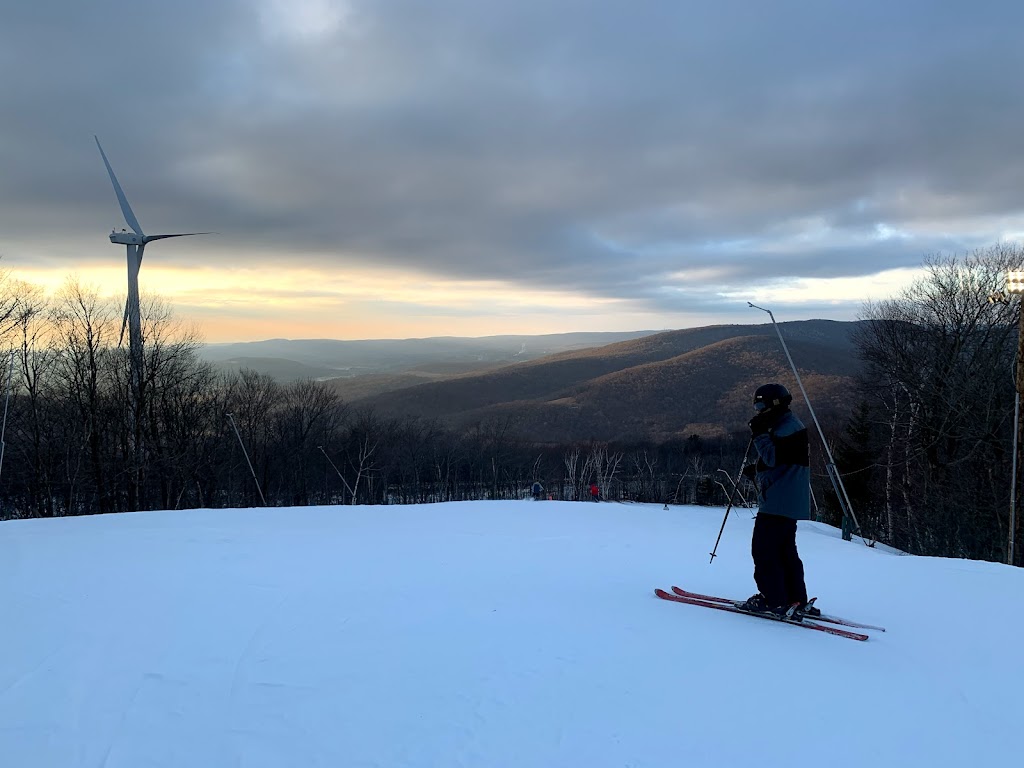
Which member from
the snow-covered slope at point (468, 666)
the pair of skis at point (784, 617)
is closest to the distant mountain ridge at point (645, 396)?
the pair of skis at point (784, 617)

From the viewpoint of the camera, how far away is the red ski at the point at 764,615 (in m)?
4.91

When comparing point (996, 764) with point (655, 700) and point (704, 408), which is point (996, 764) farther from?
point (704, 408)

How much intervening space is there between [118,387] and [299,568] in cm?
3439

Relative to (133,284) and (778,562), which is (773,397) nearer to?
(778,562)

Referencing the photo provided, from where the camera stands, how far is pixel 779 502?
534 cm

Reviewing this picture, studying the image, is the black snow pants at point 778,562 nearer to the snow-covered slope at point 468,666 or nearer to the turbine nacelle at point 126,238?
the snow-covered slope at point 468,666

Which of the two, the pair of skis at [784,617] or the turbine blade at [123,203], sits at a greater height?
the turbine blade at [123,203]

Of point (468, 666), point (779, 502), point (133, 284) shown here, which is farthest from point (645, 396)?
point (468, 666)

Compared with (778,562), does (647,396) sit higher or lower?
lower

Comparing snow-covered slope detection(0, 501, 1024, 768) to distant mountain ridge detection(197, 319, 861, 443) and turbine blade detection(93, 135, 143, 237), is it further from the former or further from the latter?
distant mountain ridge detection(197, 319, 861, 443)

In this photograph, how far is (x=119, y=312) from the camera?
3612cm

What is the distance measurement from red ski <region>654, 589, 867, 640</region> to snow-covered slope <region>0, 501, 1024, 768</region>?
16cm

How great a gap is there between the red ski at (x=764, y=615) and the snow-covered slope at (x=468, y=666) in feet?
0.51

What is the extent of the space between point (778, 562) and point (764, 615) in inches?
18.9
